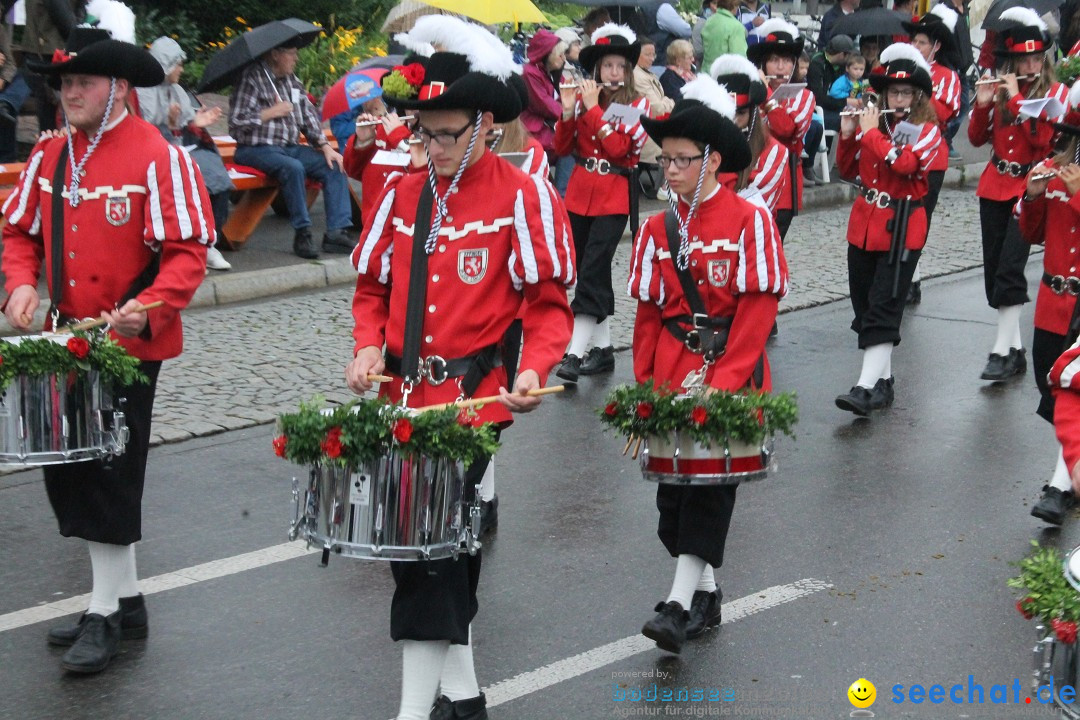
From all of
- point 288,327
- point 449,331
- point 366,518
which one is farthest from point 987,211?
point 366,518

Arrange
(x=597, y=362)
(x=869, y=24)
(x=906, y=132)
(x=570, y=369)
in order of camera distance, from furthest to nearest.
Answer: (x=869, y=24) → (x=597, y=362) → (x=570, y=369) → (x=906, y=132)

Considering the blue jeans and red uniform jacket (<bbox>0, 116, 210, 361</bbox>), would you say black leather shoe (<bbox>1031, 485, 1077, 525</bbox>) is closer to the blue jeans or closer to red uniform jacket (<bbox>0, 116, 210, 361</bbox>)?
red uniform jacket (<bbox>0, 116, 210, 361</bbox>)

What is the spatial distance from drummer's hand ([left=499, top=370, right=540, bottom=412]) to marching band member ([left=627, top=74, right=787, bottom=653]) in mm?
893

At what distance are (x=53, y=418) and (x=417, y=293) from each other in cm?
130

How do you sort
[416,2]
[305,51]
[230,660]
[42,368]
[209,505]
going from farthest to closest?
[305,51] < [416,2] < [209,505] < [230,660] < [42,368]

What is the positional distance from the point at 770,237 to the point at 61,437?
252 centimetres

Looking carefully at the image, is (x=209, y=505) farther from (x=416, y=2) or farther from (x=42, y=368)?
(x=416, y=2)

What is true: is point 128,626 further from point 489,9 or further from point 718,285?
point 489,9

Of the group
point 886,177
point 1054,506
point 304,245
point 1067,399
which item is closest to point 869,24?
point 304,245

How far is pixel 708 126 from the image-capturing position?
211 inches

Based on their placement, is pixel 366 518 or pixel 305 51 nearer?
pixel 366 518

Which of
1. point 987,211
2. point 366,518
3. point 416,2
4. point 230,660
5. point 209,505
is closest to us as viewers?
point 366,518

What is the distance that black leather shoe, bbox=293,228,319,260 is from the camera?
1234 cm

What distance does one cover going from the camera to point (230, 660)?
534cm
